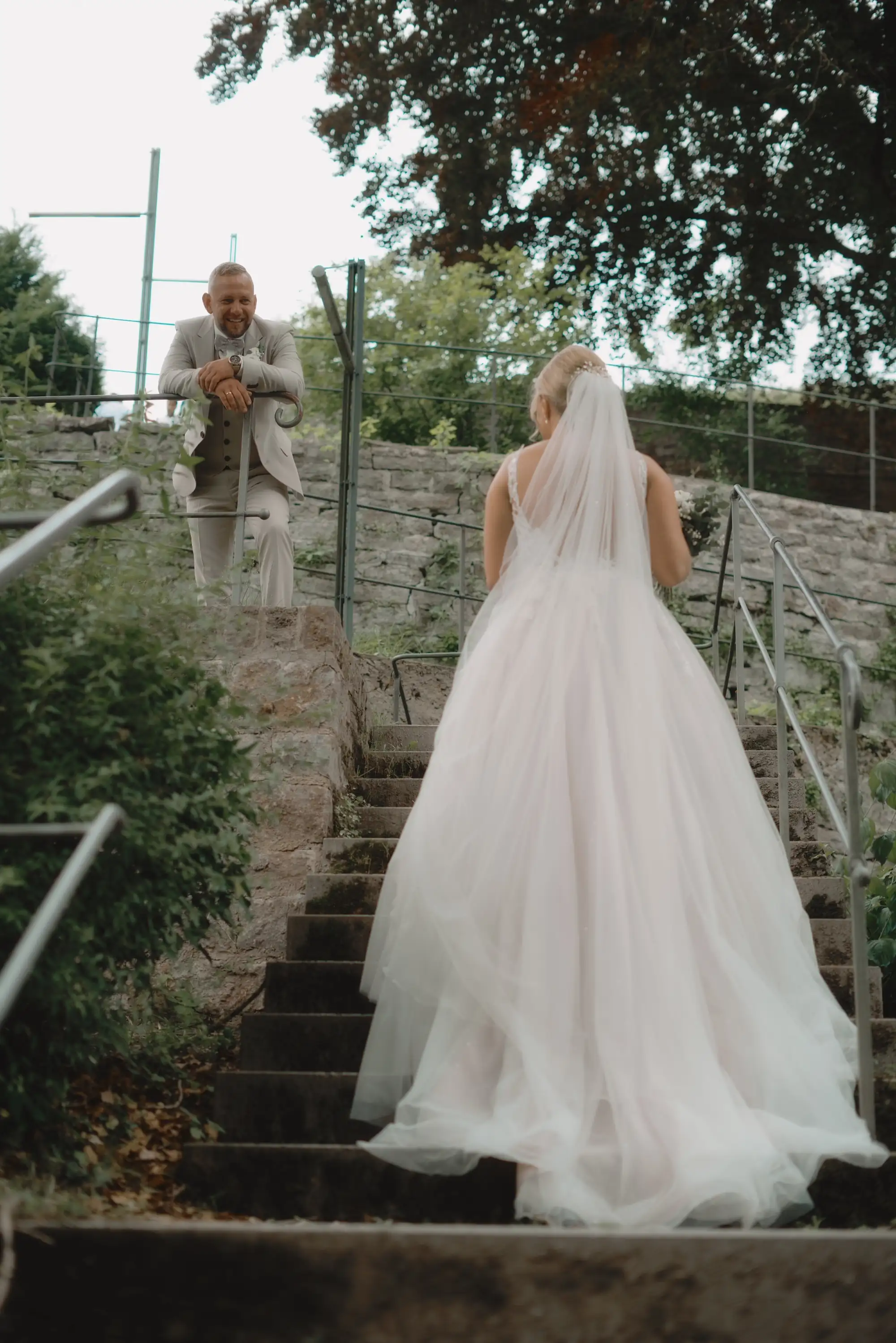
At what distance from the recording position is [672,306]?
11344mm

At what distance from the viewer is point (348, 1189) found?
261 cm

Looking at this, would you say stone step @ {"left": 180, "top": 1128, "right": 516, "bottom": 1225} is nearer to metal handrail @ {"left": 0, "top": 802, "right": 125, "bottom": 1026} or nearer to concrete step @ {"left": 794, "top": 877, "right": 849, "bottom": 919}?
metal handrail @ {"left": 0, "top": 802, "right": 125, "bottom": 1026}

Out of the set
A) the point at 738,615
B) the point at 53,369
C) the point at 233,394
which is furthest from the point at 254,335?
the point at 53,369

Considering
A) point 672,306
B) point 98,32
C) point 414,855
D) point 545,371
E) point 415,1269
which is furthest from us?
point 98,32

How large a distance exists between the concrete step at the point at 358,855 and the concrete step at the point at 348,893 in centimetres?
19

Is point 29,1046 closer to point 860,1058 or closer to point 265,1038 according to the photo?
point 265,1038

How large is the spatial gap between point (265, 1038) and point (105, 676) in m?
1.05

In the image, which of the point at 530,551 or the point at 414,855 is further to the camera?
the point at 530,551

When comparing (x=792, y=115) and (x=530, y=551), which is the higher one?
(x=792, y=115)

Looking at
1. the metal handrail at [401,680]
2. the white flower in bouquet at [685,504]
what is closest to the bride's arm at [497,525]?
the metal handrail at [401,680]

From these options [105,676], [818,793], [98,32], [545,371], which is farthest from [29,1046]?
[98,32]

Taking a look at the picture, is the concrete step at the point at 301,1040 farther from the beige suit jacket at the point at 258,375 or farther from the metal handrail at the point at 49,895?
the beige suit jacket at the point at 258,375

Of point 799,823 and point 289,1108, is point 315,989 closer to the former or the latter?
point 289,1108

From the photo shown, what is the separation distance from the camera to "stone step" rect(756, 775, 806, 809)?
4.43 m
